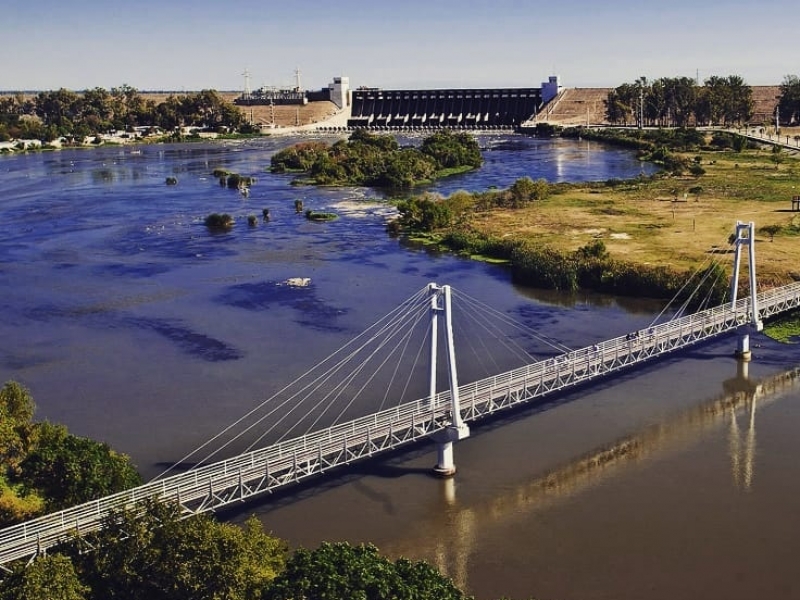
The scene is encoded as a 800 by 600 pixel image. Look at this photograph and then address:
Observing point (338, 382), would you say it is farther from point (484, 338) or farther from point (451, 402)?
point (451, 402)

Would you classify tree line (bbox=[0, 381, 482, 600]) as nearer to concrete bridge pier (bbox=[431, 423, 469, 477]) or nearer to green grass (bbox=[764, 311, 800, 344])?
concrete bridge pier (bbox=[431, 423, 469, 477])

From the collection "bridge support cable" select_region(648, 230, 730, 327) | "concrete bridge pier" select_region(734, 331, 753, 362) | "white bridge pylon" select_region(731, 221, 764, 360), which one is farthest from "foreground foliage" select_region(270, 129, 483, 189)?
"concrete bridge pier" select_region(734, 331, 753, 362)

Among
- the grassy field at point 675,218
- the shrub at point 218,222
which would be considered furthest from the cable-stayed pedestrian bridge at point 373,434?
the shrub at point 218,222

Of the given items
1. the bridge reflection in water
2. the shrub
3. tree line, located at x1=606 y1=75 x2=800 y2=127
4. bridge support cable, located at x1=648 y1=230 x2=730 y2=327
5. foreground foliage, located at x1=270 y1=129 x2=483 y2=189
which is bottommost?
the bridge reflection in water

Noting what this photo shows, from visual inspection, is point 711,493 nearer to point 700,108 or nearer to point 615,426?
point 615,426

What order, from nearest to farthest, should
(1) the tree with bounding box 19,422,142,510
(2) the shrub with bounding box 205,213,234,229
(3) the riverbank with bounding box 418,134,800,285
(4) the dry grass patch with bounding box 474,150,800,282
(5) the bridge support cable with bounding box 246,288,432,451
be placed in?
(1) the tree with bounding box 19,422,142,510 → (5) the bridge support cable with bounding box 246,288,432,451 → (3) the riverbank with bounding box 418,134,800,285 → (4) the dry grass patch with bounding box 474,150,800,282 → (2) the shrub with bounding box 205,213,234,229

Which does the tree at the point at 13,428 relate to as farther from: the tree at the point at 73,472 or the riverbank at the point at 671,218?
the riverbank at the point at 671,218

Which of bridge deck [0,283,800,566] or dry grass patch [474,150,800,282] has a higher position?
dry grass patch [474,150,800,282]
